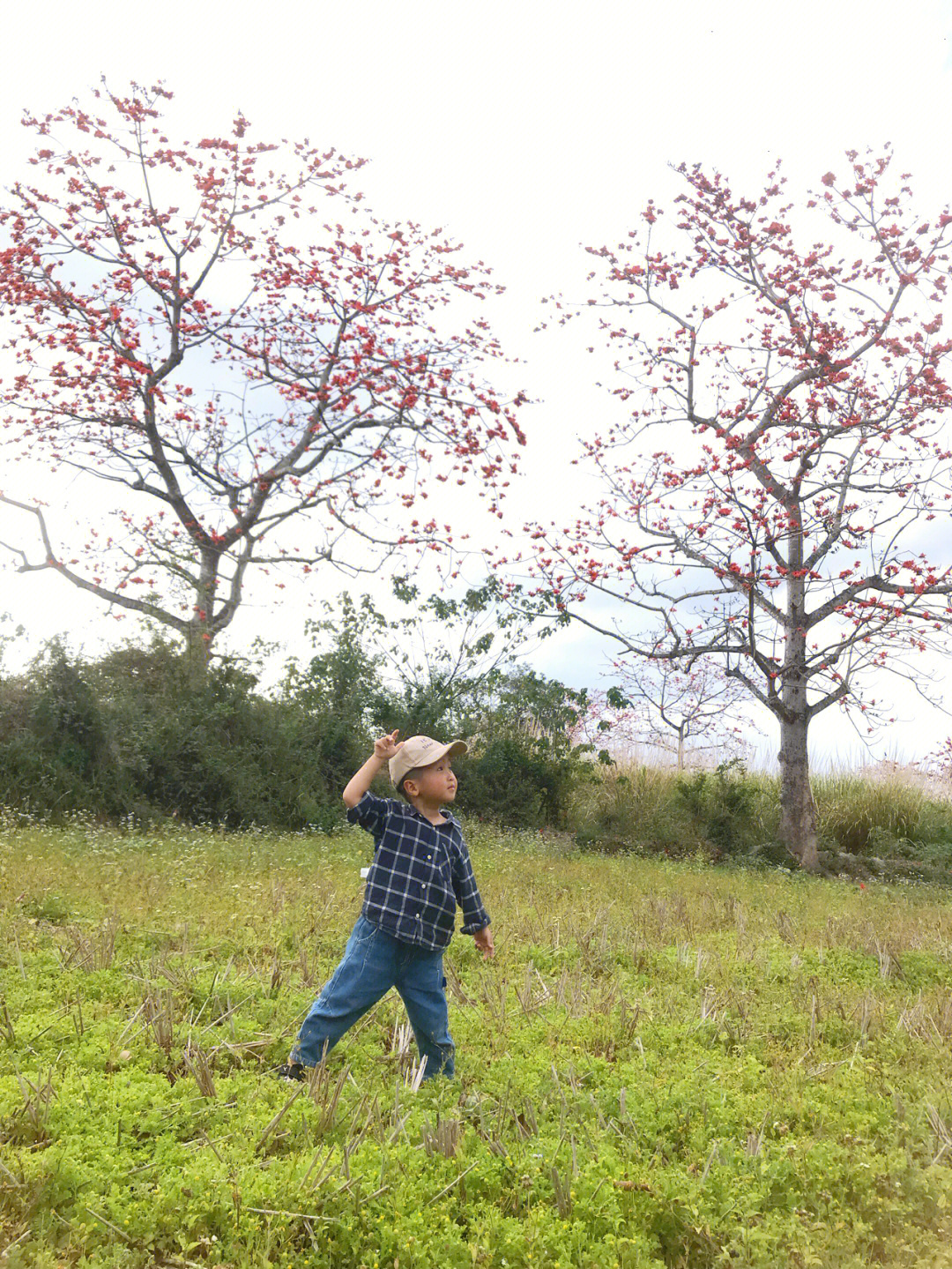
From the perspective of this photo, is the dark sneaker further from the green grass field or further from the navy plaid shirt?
the navy plaid shirt

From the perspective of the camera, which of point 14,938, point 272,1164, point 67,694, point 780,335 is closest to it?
point 272,1164

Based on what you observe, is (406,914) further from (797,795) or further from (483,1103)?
(797,795)

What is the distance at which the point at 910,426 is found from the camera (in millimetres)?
15891

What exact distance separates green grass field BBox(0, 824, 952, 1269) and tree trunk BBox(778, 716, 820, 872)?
940cm

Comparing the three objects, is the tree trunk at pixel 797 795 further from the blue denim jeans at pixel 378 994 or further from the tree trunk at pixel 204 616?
the blue denim jeans at pixel 378 994

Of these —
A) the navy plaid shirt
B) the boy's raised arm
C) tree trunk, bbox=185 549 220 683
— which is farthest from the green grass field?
tree trunk, bbox=185 549 220 683

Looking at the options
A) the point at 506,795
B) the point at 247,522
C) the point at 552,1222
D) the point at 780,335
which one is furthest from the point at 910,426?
the point at 552,1222

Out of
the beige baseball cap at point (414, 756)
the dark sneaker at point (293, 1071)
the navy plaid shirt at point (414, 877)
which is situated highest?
the beige baseball cap at point (414, 756)

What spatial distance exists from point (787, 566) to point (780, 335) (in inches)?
157

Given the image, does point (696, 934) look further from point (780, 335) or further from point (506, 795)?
point (780, 335)

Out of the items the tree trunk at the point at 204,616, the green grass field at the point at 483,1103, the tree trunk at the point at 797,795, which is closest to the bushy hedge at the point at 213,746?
the tree trunk at the point at 204,616

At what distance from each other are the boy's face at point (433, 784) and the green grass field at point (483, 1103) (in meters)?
1.36

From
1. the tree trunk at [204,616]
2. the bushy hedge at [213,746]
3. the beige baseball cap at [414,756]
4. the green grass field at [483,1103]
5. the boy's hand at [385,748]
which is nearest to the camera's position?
the green grass field at [483,1103]

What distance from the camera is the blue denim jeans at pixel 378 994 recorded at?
4.87m
